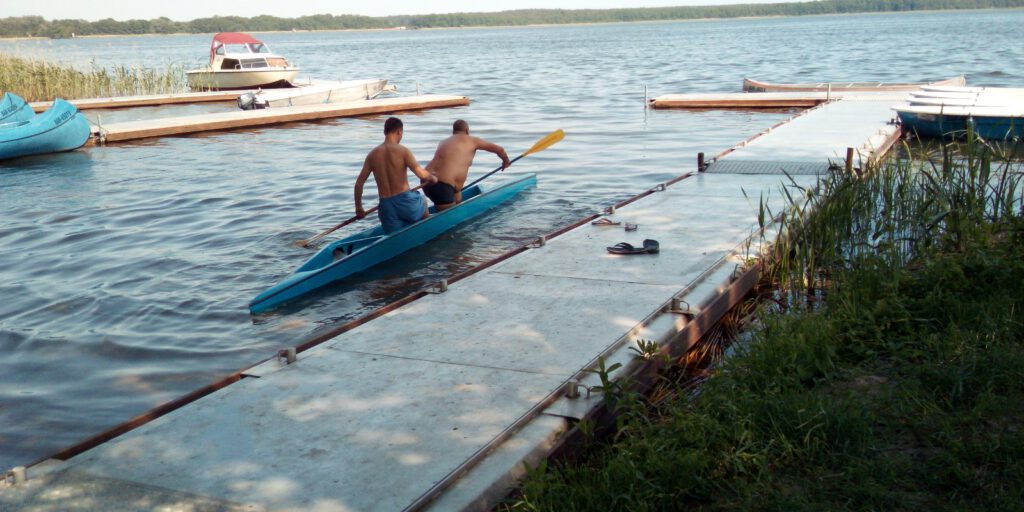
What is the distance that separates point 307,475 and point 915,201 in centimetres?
502

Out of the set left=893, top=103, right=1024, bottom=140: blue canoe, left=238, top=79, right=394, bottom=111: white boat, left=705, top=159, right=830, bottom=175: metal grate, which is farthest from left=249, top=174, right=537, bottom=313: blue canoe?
left=238, top=79, right=394, bottom=111: white boat

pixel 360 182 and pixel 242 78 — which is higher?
pixel 242 78

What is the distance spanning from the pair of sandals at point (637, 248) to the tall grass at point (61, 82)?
73.9 feet

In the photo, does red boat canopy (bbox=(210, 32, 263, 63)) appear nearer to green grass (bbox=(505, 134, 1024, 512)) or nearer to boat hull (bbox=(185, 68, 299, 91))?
boat hull (bbox=(185, 68, 299, 91))

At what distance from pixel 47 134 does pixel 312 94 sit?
9623mm

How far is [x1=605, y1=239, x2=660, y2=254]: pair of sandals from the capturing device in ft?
23.7

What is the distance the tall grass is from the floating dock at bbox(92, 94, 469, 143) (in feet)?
21.4

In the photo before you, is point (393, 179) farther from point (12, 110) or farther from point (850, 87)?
point (850, 87)

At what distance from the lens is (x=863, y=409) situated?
13.2ft

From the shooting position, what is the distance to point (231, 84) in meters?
30.8

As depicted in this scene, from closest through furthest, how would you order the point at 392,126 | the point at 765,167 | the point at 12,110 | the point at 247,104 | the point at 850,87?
the point at 392,126 → the point at 765,167 → the point at 12,110 → the point at 850,87 → the point at 247,104

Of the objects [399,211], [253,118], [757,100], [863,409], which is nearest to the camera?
[863,409]

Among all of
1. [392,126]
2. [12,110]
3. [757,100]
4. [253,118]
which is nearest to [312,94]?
[253,118]

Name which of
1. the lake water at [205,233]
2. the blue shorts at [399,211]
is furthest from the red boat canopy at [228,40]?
the blue shorts at [399,211]
